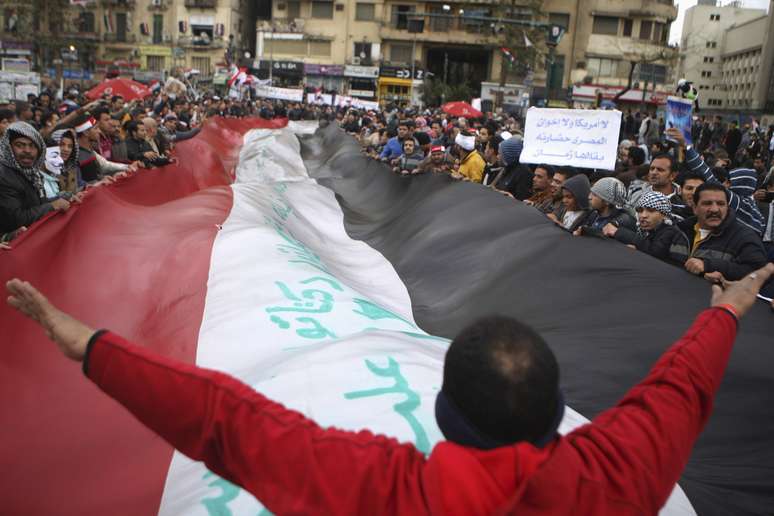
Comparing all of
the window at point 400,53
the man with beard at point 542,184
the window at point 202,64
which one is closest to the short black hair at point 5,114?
the man with beard at point 542,184

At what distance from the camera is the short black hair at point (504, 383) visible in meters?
1.54

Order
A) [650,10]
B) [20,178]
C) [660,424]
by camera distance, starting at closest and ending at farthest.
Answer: [660,424]
[20,178]
[650,10]

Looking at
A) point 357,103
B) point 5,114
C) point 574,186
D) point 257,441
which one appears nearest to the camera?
point 257,441

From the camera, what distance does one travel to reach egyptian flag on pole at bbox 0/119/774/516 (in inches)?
121

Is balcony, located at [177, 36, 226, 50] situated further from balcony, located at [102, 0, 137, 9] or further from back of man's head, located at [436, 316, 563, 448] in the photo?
back of man's head, located at [436, 316, 563, 448]

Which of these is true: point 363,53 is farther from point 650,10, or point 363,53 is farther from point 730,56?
point 730,56

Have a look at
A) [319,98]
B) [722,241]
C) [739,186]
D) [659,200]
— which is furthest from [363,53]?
[722,241]

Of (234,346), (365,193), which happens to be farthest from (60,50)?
(234,346)

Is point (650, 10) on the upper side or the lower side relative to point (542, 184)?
upper

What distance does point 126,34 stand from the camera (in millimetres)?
65562

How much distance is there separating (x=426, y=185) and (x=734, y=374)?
265 inches

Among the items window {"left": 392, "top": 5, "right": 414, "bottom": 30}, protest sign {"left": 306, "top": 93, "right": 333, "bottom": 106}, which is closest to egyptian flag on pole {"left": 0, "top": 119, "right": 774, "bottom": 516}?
protest sign {"left": 306, "top": 93, "right": 333, "bottom": 106}

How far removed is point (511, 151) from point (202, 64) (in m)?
58.8

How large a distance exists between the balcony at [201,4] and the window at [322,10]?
8848 millimetres
